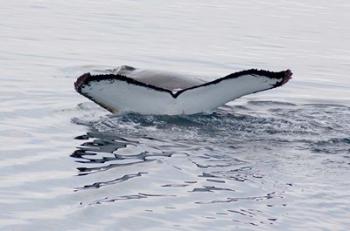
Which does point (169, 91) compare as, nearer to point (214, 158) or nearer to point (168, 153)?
point (168, 153)

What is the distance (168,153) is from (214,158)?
0.39 metres

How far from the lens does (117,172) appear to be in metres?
7.43

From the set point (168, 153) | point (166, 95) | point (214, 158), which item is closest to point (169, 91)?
point (166, 95)

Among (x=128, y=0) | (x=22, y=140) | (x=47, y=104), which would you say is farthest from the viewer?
(x=128, y=0)

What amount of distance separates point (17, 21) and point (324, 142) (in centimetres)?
1127

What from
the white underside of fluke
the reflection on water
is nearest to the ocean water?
the reflection on water

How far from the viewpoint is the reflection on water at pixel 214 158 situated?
265 inches

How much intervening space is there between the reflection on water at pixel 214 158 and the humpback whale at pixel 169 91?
0.48 ft

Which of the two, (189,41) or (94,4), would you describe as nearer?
(189,41)

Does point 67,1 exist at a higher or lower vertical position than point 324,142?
higher

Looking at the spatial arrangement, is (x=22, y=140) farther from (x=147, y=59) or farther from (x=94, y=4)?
(x=94, y=4)

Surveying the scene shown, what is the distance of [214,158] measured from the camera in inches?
312

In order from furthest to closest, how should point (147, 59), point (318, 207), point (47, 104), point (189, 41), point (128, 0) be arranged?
point (128, 0) → point (189, 41) → point (147, 59) → point (47, 104) → point (318, 207)

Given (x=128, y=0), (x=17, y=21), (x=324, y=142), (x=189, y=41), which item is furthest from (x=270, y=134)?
(x=128, y=0)
